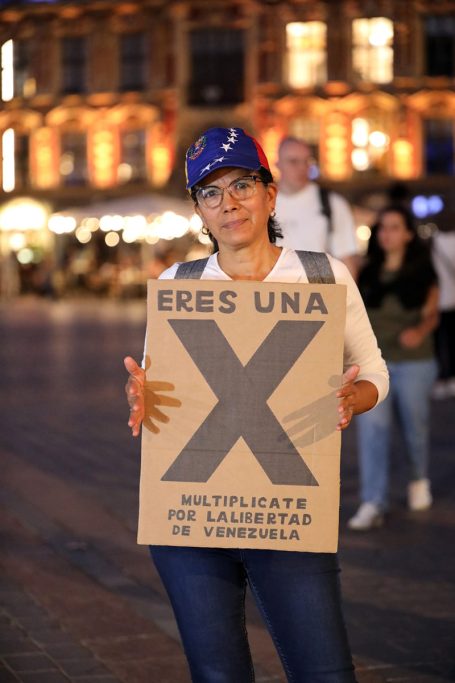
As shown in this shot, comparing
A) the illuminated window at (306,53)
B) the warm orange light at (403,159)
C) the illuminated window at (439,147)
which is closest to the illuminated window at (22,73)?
the illuminated window at (306,53)

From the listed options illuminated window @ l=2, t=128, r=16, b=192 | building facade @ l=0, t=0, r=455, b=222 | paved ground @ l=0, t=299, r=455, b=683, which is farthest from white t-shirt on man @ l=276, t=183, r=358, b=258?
illuminated window @ l=2, t=128, r=16, b=192

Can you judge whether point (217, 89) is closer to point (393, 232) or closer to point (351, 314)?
point (393, 232)

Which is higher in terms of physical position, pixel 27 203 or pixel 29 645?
pixel 27 203

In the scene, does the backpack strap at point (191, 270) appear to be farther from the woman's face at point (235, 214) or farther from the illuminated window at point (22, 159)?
the illuminated window at point (22, 159)

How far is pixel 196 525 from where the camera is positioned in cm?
318

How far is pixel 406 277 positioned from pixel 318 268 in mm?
4364

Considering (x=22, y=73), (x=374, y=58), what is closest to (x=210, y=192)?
(x=374, y=58)

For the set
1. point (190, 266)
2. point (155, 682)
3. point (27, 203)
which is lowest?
point (155, 682)

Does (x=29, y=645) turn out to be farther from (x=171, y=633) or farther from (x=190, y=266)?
(x=190, y=266)

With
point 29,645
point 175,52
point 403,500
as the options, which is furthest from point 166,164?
point 29,645

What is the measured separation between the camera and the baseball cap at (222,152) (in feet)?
10.7

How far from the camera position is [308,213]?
23.6 feet

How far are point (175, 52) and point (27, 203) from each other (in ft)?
23.5

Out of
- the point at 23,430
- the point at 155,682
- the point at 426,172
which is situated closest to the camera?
the point at 155,682
